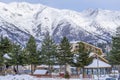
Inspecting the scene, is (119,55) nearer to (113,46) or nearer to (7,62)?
(113,46)

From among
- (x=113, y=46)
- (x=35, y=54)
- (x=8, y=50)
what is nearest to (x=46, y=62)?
(x=35, y=54)

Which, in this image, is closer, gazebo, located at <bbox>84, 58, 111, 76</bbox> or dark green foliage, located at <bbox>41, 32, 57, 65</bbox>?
dark green foliage, located at <bbox>41, 32, 57, 65</bbox>

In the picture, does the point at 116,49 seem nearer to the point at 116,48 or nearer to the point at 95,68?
the point at 116,48

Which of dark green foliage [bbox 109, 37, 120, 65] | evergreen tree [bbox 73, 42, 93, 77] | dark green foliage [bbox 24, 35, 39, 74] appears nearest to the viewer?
evergreen tree [bbox 73, 42, 93, 77]

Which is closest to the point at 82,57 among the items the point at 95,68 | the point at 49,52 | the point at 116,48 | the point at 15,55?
the point at 116,48

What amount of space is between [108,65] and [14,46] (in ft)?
94.0

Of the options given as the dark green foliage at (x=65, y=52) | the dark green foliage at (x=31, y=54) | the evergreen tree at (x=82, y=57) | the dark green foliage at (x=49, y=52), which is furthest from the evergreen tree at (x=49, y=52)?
the evergreen tree at (x=82, y=57)

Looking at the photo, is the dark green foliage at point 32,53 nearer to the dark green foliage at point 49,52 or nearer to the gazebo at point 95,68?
the dark green foliage at point 49,52

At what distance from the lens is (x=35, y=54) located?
99312mm

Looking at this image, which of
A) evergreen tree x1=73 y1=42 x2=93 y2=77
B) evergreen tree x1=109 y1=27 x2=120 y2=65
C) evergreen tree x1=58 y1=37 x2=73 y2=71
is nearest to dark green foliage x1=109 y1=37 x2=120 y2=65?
evergreen tree x1=109 y1=27 x2=120 y2=65

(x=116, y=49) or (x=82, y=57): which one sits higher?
(x=116, y=49)

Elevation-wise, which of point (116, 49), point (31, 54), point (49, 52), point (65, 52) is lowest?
point (31, 54)

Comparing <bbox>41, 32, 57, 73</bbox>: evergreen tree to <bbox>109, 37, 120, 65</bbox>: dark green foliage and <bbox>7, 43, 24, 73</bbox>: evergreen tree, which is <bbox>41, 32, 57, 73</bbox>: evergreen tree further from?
<bbox>109, 37, 120, 65</bbox>: dark green foliage

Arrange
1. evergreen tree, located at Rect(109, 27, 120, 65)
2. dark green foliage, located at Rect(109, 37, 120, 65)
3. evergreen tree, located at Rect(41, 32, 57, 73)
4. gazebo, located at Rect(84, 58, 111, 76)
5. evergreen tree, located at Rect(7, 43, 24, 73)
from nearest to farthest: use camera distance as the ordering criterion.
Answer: evergreen tree, located at Rect(109, 27, 120, 65)
dark green foliage, located at Rect(109, 37, 120, 65)
evergreen tree, located at Rect(7, 43, 24, 73)
evergreen tree, located at Rect(41, 32, 57, 73)
gazebo, located at Rect(84, 58, 111, 76)
